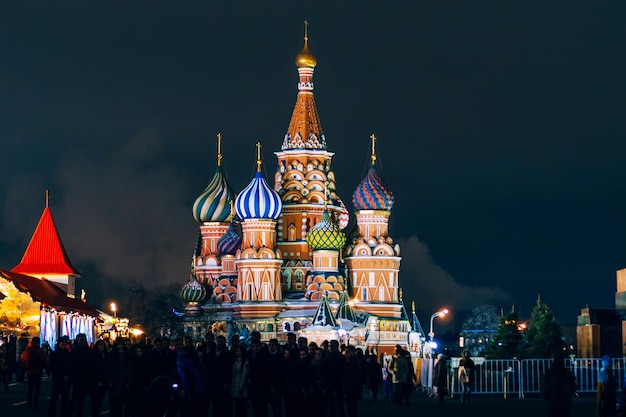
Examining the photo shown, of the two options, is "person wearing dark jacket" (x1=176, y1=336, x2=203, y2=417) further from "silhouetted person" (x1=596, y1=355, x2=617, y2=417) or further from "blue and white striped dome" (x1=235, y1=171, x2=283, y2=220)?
"blue and white striped dome" (x1=235, y1=171, x2=283, y2=220)

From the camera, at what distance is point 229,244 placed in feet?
357

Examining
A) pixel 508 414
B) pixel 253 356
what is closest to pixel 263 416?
pixel 253 356

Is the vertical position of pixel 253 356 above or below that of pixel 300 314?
below

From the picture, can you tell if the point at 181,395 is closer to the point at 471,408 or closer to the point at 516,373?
the point at 471,408

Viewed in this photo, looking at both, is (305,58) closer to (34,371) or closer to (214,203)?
(214,203)

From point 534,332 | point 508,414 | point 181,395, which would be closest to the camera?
point 181,395

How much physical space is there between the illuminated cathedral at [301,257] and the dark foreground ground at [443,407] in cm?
5766

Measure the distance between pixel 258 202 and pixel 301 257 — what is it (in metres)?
6.00

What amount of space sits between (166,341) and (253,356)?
1.33 meters

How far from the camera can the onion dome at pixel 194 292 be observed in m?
107

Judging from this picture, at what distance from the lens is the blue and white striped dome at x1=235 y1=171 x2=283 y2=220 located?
103 m

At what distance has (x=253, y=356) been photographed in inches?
1022

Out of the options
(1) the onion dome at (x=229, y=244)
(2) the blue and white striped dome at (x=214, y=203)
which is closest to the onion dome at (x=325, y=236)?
(1) the onion dome at (x=229, y=244)

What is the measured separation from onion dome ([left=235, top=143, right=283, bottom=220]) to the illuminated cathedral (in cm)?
6
